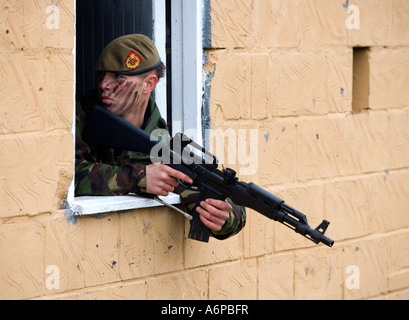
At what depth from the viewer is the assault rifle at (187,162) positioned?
351 centimetres

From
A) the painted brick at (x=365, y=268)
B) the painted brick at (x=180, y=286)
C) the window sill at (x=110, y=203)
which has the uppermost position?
the window sill at (x=110, y=203)

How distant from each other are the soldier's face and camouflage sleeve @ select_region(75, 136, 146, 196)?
290mm

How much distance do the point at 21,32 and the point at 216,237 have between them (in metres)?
1.37

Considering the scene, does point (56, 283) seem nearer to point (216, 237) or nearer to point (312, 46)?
point (216, 237)

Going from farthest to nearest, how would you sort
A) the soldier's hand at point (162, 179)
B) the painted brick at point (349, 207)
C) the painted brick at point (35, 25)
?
the painted brick at point (349, 207) → the soldier's hand at point (162, 179) → the painted brick at point (35, 25)

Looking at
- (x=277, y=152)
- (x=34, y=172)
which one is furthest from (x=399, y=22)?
(x=34, y=172)

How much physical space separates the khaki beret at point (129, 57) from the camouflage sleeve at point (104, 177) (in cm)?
43

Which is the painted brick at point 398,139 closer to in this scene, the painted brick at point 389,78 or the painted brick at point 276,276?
the painted brick at point 389,78

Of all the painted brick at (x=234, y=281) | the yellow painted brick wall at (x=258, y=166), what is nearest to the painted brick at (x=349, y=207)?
the yellow painted brick wall at (x=258, y=166)

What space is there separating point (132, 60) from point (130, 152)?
45 centimetres

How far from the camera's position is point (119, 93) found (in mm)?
3807

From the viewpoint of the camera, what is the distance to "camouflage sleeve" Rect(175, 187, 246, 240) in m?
3.67

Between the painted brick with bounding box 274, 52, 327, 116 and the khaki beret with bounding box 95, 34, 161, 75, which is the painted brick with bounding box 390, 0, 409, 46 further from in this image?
the khaki beret with bounding box 95, 34, 161, 75

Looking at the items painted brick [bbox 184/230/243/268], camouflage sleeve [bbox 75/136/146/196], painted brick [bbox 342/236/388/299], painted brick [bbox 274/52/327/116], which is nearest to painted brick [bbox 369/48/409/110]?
painted brick [bbox 274/52/327/116]
